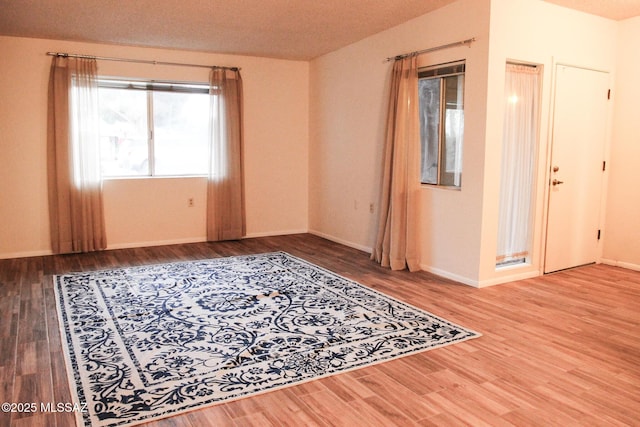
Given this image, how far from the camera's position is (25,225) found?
224 inches

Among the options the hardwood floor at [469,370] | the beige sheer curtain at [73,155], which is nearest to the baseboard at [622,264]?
the hardwood floor at [469,370]

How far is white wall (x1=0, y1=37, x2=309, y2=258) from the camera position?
556 cm

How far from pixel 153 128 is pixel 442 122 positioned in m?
3.73

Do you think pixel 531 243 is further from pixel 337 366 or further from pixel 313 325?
pixel 337 366

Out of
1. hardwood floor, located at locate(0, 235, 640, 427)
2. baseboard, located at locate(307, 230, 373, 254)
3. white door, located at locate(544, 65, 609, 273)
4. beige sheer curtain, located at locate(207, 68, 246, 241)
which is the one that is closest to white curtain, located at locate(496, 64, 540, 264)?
white door, located at locate(544, 65, 609, 273)

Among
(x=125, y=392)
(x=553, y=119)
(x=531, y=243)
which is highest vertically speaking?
(x=553, y=119)

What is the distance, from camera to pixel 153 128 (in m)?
6.34

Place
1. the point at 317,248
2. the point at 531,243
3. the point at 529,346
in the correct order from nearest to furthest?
the point at 529,346 → the point at 531,243 → the point at 317,248

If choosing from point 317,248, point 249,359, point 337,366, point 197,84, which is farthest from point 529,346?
point 197,84

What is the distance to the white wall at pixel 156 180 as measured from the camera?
5562 millimetres

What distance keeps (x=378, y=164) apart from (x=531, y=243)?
1890mm

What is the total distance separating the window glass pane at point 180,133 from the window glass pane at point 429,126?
310cm

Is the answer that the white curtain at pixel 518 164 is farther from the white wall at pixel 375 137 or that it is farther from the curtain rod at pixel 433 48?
the curtain rod at pixel 433 48

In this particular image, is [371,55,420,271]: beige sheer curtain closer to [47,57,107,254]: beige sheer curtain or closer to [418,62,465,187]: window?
[418,62,465,187]: window
